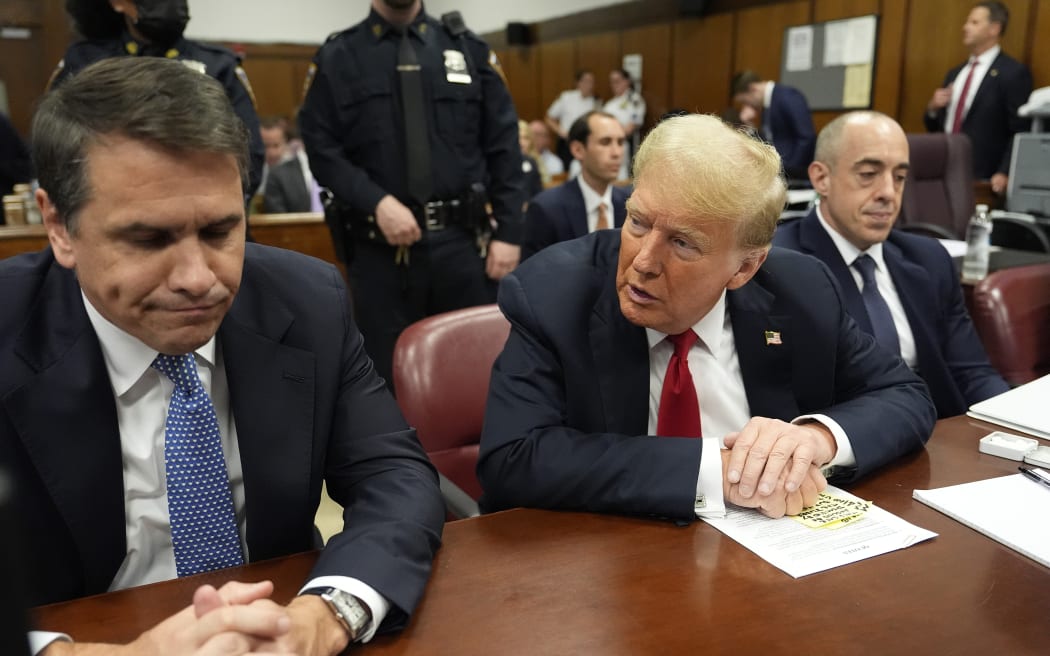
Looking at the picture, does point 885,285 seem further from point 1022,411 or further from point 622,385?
point 622,385

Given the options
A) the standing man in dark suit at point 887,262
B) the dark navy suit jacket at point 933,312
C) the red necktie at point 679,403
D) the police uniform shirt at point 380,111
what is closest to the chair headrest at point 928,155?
the standing man in dark suit at point 887,262

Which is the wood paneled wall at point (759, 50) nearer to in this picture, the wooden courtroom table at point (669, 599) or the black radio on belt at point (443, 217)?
the black radio on belt at point (443, 217)

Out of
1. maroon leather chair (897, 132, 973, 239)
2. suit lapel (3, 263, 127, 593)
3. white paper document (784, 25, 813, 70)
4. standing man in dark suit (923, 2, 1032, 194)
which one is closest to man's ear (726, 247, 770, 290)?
suit lapel (3, 263, 127, 593)

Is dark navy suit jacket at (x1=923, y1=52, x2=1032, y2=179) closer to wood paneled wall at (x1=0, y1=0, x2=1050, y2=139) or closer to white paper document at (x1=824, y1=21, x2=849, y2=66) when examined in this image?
wood paneled wall at (x1=0, y1=0, x2=1050, y2=139)

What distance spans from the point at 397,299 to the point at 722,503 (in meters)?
1.94

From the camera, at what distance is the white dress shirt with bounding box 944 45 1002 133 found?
6.04 metres

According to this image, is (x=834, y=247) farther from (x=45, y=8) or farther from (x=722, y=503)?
(x=45, y=8)

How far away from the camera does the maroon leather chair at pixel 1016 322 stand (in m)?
2.25

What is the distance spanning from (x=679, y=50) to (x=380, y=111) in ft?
23.7

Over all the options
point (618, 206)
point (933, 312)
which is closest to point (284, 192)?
point (618, 206)

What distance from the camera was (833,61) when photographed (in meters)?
7.65

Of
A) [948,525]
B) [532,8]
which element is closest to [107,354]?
[948,525]

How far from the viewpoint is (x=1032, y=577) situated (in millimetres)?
1079

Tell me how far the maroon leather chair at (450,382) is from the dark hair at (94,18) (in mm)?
1725
